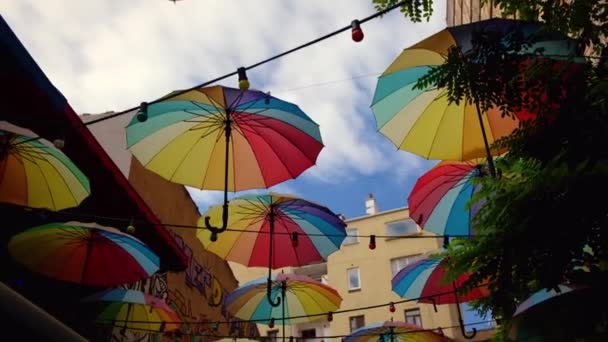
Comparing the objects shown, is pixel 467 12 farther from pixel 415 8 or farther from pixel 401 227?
pixel 401 227

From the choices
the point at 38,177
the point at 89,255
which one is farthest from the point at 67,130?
the point at 89,255

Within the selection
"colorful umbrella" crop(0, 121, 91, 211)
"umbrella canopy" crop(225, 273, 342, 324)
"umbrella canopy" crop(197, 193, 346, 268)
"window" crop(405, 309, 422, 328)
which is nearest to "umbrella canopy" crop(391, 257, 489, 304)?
"umbrella canopy" crop(225, 273, 342, 324)

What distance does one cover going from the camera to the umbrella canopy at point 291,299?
10750 millimetres

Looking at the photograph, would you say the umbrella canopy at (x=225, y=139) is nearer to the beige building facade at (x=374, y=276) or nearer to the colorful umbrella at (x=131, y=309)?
the colorful umbrella at (x=131, y=309)

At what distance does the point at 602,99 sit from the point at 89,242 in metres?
6.75

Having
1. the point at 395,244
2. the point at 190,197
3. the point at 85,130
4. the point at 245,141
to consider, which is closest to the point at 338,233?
the point at 245,141

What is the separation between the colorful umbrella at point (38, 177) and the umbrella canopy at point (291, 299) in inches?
205

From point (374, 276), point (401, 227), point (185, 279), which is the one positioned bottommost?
point (185, 279)

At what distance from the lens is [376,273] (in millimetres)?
30875

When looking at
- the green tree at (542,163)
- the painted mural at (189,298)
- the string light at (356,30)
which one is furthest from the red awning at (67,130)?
the green tree at (542,163)

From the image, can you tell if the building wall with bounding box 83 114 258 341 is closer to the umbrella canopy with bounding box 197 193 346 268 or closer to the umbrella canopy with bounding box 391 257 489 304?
the umbrella canopy with bounding box 197 193 346 268

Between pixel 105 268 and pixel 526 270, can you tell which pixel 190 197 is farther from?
pixel 526 270

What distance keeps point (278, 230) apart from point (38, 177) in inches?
158

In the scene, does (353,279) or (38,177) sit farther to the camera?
(353,279)
